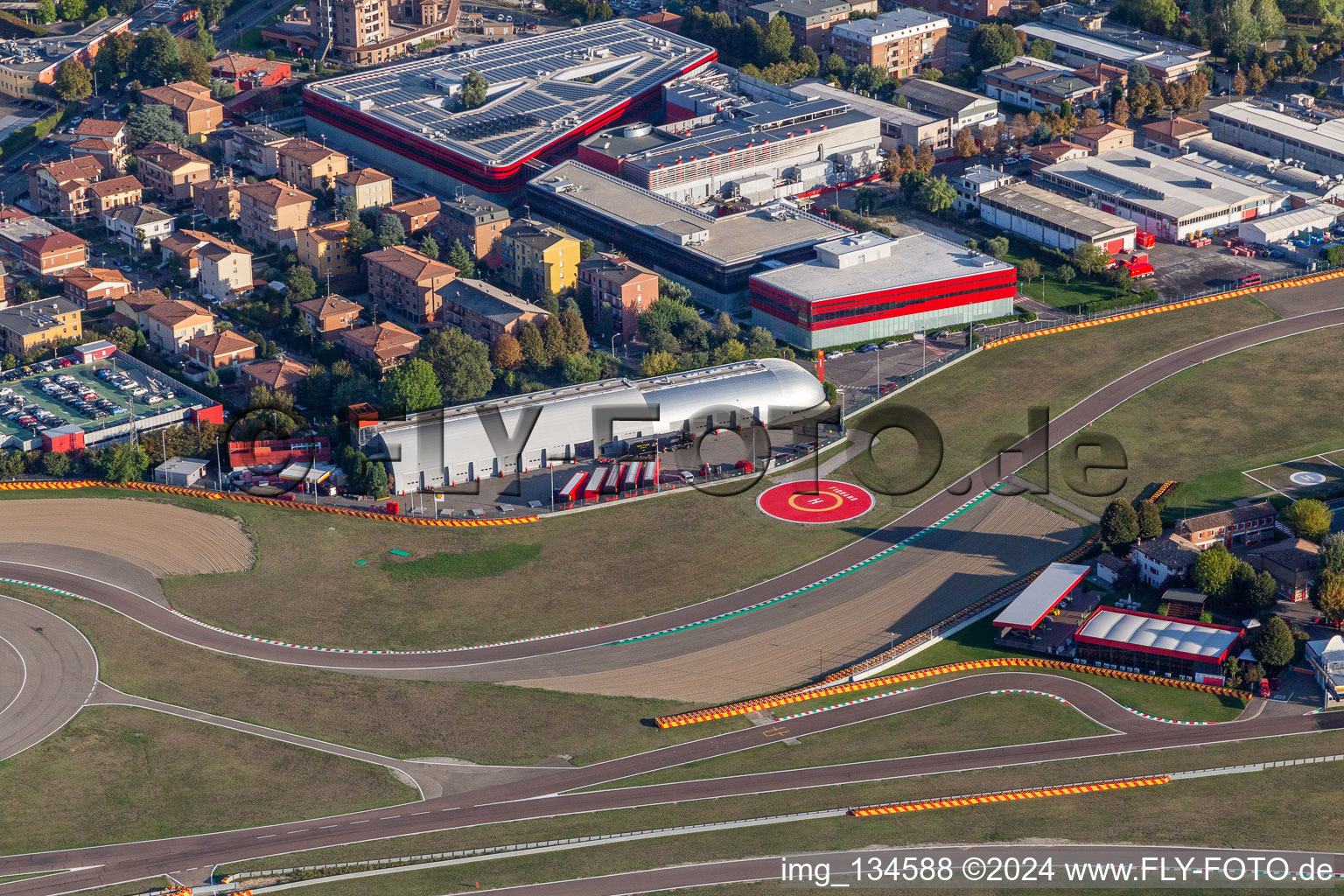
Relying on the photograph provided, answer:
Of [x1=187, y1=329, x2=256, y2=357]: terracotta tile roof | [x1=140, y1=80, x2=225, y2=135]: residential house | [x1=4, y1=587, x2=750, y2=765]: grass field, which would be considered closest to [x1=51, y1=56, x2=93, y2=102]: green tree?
[x1=140, y1=80, x2=225, y2=135]: residential house

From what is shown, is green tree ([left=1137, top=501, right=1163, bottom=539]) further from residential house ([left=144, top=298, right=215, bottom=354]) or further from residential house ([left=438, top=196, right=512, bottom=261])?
residential house ([left=144, top=298, right=215, bottom=354])

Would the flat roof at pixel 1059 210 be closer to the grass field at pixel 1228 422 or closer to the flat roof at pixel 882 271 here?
the flat roof at pixel 882 271

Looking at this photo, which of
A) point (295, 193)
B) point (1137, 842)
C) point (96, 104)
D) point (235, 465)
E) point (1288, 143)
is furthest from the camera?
point (96, 104)

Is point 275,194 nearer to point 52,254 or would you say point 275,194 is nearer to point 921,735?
point 52,254

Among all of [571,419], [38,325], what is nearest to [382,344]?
[571,419]

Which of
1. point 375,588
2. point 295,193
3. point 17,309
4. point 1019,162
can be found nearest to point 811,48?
point 1019,162

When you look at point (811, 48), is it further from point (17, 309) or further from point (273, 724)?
point (273, 724)
